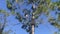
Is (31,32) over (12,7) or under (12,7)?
under

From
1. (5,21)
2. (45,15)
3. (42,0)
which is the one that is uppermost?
(42,0)

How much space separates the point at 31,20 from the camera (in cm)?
2750

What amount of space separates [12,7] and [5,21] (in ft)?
18.1

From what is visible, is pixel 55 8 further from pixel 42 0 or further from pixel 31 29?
pixel 31 29

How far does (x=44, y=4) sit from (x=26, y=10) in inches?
84.8

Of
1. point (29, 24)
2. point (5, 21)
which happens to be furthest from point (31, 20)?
point (5, 21)

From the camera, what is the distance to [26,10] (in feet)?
90.3

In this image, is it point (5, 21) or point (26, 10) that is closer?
point (26, 10)

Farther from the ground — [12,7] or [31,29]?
[12,7]

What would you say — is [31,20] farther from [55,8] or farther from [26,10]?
[55,8]

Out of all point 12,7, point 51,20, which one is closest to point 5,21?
point 12,7

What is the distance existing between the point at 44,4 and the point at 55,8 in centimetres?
130

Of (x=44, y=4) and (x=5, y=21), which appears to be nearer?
(x=44, y=4)

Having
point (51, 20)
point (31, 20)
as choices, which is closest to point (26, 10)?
point (31, 20)
